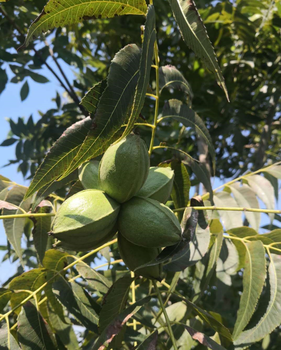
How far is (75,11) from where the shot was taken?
115 centimetres

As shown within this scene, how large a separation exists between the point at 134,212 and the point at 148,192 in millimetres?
143

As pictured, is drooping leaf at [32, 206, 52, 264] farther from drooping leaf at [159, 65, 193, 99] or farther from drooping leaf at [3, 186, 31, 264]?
drooping leaf at [159, 65, 193, 99]

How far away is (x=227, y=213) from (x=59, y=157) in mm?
1025

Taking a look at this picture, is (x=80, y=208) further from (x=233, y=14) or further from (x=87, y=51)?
(x=87, y=51)

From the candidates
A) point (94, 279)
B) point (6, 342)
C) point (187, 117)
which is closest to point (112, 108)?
point (187, 117)

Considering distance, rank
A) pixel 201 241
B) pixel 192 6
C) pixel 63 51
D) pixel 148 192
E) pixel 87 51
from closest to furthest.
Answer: pixel 192 6
pixel 148 192
pixel 201 241
pixel 63 51
pixel 87 51

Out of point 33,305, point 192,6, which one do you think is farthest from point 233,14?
point 33,305

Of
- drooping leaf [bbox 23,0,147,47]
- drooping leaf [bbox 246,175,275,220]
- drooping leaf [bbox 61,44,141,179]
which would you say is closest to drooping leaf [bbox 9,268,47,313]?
drooping leaf [bbox 61,44,141,179]

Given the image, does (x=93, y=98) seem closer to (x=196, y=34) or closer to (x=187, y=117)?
(x=196, y=34)

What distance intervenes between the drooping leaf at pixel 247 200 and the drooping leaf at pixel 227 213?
0.14 feet

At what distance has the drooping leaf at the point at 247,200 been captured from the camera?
1.80 metres

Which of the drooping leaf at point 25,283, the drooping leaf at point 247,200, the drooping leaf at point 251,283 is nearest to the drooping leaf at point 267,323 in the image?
the drooping leaf at point 251,283

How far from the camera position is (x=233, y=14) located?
2865mm

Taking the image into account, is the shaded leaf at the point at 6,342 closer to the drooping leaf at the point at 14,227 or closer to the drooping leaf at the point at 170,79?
the drooping leaf at the point at 14,227
